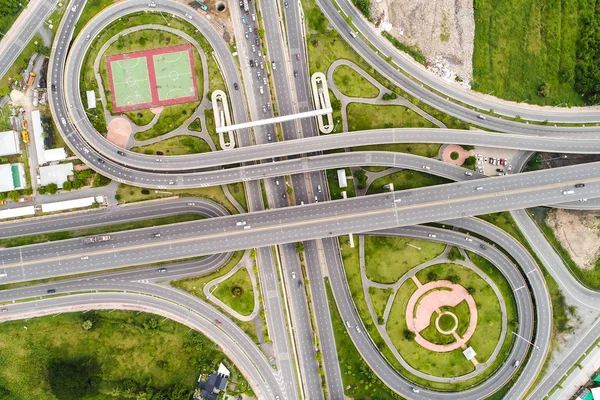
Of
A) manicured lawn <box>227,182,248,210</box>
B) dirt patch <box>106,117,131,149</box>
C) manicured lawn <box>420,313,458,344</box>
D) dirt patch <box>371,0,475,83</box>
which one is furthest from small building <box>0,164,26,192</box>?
manicured lawn <box>420,313,458,344</box>

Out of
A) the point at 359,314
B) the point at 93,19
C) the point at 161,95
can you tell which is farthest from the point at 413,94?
the point at 93,19

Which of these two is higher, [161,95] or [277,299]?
[161,95]

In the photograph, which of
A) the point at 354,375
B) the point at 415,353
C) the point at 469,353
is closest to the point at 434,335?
the point at 415,353

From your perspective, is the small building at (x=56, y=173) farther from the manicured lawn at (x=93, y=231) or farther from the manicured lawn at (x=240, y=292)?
the manicured lawn at (x=240, y=292)

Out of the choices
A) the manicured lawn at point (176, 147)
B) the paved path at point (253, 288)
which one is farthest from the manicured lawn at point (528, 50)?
the paved path at point (253, 288)

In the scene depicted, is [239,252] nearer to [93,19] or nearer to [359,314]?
[359,314]

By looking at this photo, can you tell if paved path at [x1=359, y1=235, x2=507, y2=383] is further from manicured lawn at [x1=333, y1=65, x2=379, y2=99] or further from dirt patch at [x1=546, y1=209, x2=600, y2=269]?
manicured lawn at [x1=333, y1=65, x2=379, y2=99]

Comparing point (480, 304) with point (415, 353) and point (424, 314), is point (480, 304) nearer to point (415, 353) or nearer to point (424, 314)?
point (424, 314)
